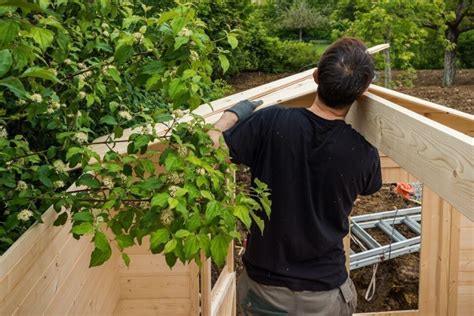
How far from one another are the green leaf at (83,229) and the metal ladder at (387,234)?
385cm

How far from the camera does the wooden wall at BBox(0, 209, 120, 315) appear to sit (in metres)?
1.65

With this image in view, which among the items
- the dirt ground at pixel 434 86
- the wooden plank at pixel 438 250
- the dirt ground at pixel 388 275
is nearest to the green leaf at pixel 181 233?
the wooden plank at pixel 438 250

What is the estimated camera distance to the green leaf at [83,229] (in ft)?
4.67

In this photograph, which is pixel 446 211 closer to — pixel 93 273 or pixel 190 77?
pixel 93 273

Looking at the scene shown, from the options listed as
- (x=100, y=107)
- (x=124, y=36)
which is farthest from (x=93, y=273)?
(x=124, y=36)

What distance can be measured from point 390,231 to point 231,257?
2.30m

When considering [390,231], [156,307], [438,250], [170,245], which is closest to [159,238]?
[170,245]

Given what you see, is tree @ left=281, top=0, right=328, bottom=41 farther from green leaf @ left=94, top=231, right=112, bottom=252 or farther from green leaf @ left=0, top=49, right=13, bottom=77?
green leaf @ left=0, top=49, right=13, bottom=77

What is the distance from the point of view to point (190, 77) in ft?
5.06

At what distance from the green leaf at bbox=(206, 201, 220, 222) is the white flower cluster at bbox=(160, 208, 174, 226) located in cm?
11

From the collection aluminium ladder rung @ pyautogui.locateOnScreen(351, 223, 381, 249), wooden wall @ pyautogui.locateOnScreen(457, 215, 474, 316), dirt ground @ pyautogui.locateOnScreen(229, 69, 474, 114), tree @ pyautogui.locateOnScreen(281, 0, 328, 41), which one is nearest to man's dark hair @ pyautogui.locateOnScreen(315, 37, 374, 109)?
wooden wall @ pyautogui.locateOnScreen(457, 215, 474, 316)

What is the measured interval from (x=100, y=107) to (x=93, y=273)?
87 cm

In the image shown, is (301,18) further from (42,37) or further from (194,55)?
(42,37)

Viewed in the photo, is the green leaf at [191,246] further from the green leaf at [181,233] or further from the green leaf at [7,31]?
the green leaf at [7,31]
